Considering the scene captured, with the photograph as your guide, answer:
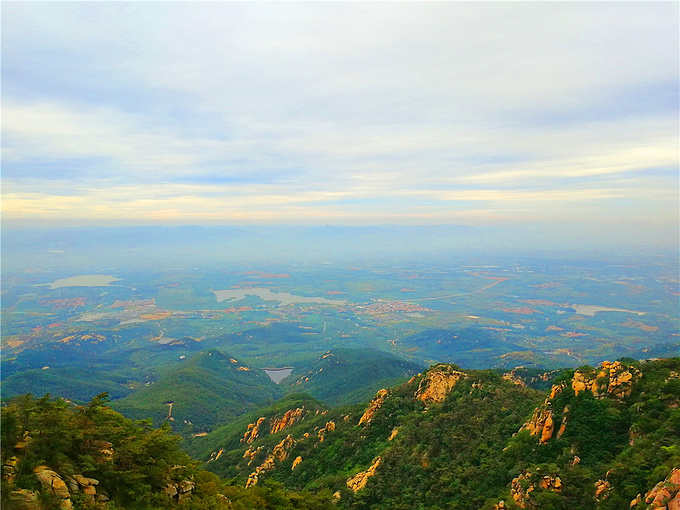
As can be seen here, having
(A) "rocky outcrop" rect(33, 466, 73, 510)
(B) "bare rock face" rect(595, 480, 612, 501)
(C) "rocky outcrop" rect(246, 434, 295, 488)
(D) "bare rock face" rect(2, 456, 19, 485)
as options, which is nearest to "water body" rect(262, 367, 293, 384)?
(C) "rocky outcrop" rect(246, 434, 295, 488)

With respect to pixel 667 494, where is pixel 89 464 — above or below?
above

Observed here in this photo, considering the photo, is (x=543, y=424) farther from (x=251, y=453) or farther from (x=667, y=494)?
(x=251, y=453)

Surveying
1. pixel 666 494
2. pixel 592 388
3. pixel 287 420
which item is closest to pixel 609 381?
pixel 592 388

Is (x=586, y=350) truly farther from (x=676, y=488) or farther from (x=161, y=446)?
(x=161, y=446)

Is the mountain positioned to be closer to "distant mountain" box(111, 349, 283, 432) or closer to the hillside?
the hillside

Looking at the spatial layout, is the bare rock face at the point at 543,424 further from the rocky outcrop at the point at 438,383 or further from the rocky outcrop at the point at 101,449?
the rocky outcrop at the point at 101,449
